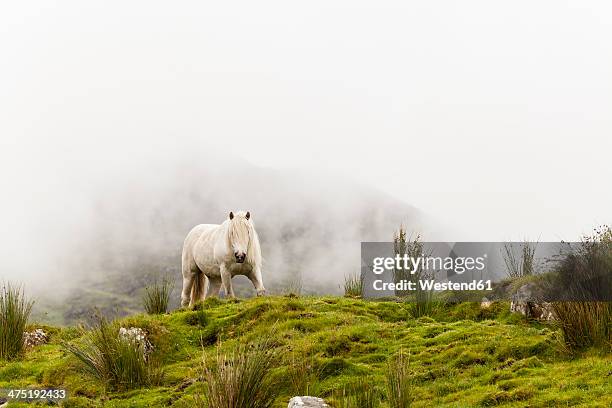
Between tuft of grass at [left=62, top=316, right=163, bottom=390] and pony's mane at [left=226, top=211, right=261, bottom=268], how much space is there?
431 centimetres

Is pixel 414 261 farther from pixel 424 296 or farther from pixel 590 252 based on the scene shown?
pixel 590 252

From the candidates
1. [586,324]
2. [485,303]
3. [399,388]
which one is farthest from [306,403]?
[485,303]

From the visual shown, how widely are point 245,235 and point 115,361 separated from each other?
4.72 meters

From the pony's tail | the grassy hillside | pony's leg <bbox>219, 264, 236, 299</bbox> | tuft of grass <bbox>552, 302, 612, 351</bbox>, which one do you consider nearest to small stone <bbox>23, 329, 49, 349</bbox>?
the grassy hillside

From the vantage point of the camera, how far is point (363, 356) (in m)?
9.52

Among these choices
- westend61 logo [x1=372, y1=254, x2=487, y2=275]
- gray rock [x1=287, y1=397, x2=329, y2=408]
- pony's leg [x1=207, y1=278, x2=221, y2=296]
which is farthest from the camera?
pony's leg [x1=207, y1=278, x2=221, y2=296]

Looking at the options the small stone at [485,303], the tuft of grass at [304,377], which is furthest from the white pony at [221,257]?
the tuft of grass at [304,377]

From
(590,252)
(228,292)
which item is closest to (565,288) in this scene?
(590,252)

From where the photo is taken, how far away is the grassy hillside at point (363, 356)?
25.0 ft

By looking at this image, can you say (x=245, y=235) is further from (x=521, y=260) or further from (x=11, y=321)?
(x=521, y=260)

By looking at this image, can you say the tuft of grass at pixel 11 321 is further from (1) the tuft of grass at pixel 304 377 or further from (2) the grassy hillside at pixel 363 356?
(1) the tuft of grass at pixel 304 377

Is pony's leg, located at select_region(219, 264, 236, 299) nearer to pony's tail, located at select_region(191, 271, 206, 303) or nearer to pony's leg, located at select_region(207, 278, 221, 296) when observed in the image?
pony's leg, located at select_region(207, 278, 221, 296)

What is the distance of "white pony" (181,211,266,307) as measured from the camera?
44.8 ft

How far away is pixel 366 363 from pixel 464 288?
Answer: 5502mm
